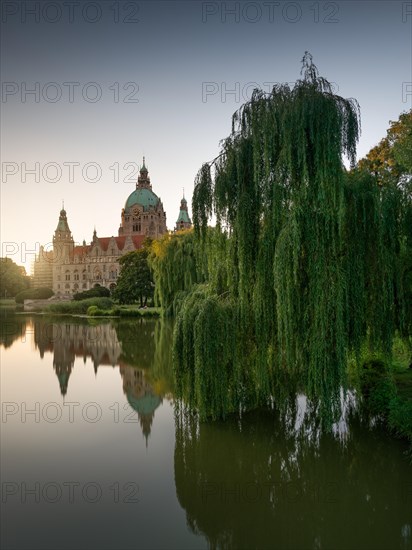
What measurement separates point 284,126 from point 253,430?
5.73 meters

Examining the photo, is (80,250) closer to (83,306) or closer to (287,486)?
(83,306)

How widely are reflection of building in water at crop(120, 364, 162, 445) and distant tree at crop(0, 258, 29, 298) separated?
7253 cm

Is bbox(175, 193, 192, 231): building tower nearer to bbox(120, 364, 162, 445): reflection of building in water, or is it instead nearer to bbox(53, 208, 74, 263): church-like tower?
bbox(53, 208, 74, 263): church-like tower

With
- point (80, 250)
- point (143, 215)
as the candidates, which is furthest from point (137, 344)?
point (143, 215)

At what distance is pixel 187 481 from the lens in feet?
22.3

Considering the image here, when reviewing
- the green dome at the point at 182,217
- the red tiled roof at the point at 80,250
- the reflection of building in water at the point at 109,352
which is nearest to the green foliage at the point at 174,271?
the reflection of building in water at the point at 109,352

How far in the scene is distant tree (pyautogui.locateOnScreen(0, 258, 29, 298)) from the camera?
7981cm

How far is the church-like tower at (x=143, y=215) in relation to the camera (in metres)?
94.5

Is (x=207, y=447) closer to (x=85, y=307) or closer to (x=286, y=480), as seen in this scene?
(x=286, y=480)

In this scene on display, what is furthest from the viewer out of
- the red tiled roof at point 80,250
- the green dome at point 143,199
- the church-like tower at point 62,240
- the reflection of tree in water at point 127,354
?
the green dome at point 143,199

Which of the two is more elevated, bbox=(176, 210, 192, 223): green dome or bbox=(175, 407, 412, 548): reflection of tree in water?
bbox=(176, 210, 192, 223): green dome

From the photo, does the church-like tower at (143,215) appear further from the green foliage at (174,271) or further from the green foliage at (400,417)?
the green foliage at (400,417)

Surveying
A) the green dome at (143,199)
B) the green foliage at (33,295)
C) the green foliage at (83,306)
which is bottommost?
the green foliage at (83,306)

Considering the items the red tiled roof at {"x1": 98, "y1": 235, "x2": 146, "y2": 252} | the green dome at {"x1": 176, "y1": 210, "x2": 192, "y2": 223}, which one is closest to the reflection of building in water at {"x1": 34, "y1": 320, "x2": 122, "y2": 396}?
the red tiled roof at {"x1": 98, "y1": 235, "x2": 146, "y2": 252}
